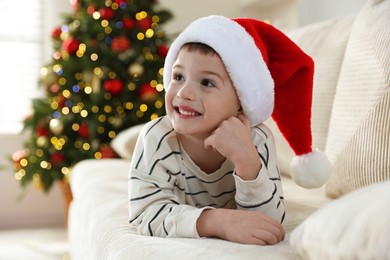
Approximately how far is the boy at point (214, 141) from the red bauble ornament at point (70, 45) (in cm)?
232

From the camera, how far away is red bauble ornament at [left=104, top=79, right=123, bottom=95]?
3.57m

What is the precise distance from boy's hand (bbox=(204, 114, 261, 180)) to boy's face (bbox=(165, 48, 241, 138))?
0.03 metres

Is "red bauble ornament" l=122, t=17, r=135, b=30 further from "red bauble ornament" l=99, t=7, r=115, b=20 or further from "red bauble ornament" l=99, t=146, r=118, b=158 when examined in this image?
"red bauble ornament" l=99, t=146, r=118, b=158

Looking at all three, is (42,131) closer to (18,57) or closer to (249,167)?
(18,57)

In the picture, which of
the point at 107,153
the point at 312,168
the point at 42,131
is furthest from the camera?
the point at 42,131

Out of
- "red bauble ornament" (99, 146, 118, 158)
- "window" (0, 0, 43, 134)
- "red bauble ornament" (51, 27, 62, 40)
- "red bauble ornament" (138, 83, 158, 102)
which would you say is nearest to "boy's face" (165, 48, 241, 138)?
"red bauble ornament" (99, 146, 118, 158)

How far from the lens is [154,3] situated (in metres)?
3.80

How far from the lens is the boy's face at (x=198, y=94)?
1262 mm

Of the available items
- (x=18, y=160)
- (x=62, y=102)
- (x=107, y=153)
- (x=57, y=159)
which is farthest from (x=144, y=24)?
(x=18, y=160)

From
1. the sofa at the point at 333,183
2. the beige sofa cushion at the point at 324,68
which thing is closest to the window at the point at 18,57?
the sofa at the point at 333,183

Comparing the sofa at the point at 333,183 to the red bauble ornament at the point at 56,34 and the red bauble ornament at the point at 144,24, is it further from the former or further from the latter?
the red bauble ornament at the point at 56,34

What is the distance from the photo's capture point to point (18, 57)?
4.40 metres

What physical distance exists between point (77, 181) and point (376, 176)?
53.9 inches

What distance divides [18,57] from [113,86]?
1.16m
